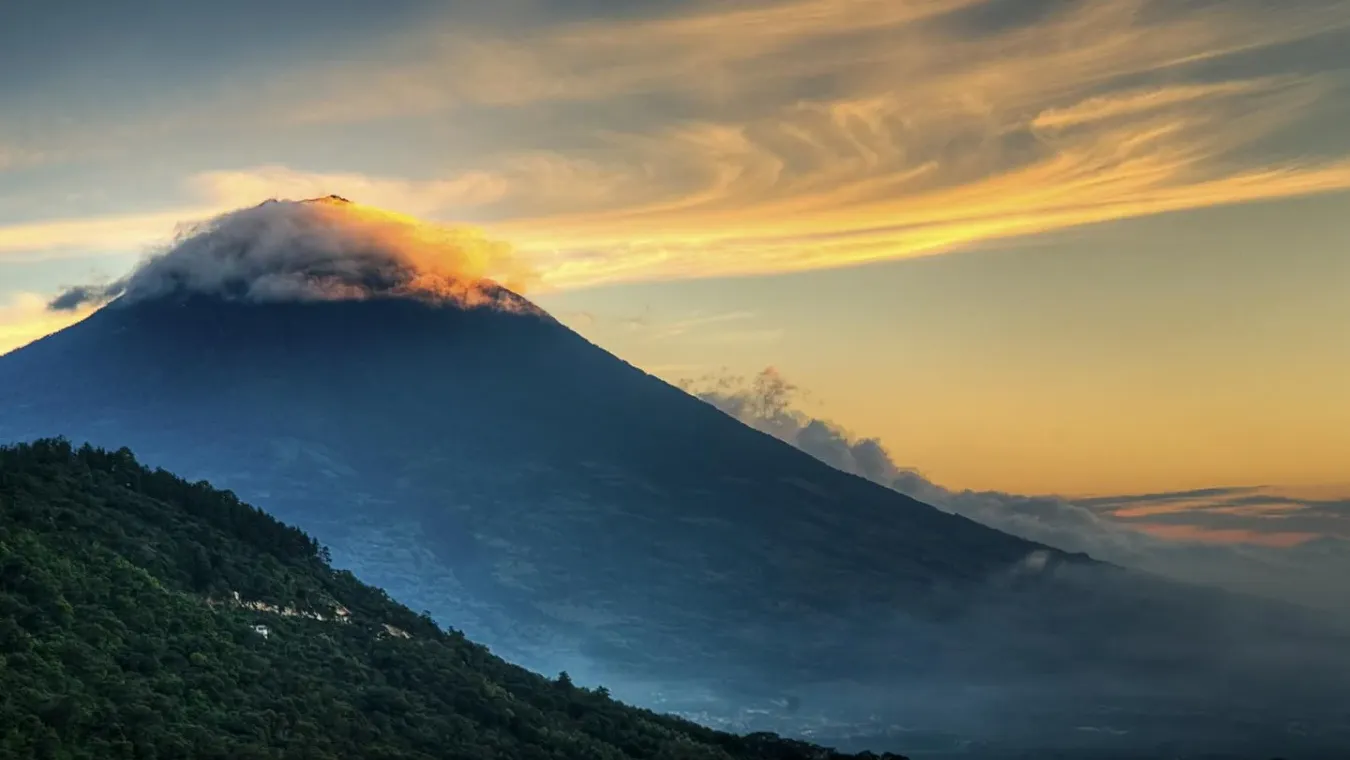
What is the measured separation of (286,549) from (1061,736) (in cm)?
14190

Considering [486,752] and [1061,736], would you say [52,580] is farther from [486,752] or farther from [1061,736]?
[1061,736]

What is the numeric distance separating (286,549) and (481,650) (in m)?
10.5

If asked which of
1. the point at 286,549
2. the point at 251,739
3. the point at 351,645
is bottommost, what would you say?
the point at 251,739

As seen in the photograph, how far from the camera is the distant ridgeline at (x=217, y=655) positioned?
42875 millimetres

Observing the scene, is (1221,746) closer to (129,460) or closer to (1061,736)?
(1061,736)

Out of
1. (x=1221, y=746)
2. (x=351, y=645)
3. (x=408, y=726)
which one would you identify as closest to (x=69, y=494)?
(x=351, y=645)

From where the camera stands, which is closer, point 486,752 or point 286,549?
point 486,752

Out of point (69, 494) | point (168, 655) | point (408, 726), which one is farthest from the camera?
point (69, 494)

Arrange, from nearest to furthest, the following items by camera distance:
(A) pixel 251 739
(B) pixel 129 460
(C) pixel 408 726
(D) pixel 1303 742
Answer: (A) pixel 251 739 < (C) pixel 408 726 < (B) pixel 129 460 < (D) pixel 1303 742

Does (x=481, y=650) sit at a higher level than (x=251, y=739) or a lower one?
higher

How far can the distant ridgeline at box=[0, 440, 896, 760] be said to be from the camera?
42.9m

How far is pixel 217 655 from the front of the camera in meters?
51.5

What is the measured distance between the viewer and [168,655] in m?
48.9

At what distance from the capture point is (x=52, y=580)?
1908 inches
